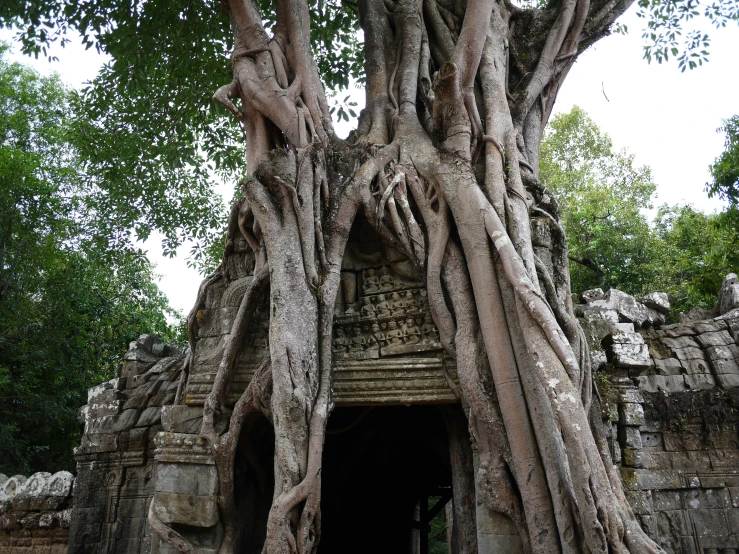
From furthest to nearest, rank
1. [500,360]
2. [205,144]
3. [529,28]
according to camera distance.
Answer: [205,144] < [529,28] < [500,360]

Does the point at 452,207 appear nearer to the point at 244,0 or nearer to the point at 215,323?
the point at 215,323

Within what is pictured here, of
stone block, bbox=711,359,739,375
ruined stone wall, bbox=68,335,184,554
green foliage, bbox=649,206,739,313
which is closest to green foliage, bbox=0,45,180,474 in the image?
ruined stone wall, bbox=68,335,184,554

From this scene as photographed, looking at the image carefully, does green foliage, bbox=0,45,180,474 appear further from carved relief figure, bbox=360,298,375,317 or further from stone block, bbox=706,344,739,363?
stone block, bbox=706,344,739,363

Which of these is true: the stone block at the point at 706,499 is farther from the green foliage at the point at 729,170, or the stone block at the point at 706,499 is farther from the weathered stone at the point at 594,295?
the green foliage at the point at 729,170

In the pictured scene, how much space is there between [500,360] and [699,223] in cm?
1046

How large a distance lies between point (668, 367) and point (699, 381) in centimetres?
29

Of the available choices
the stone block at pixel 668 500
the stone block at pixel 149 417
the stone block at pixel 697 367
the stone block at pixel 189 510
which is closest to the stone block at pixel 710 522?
the stone block at pixel 668 500

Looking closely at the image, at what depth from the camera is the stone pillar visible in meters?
3.50

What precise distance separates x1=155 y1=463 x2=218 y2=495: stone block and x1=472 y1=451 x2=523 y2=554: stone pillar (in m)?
1.73

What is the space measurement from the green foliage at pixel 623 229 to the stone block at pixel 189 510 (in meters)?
6.99

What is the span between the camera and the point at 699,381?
18.9ft

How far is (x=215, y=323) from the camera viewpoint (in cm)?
466

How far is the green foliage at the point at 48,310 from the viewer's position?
34.2 feet

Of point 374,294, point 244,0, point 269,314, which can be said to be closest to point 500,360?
point 374,294
